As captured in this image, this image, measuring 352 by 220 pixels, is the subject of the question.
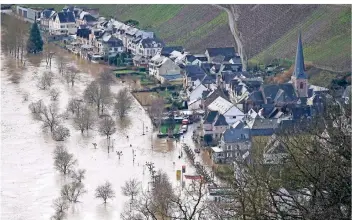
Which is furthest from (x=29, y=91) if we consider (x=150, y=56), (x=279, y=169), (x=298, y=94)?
(x=279, y=169)

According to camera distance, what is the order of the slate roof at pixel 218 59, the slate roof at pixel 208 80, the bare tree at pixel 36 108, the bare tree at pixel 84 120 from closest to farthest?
1. the bare tree at pixel 84 120
2. the bare tree at pixel 36 108
3. the slate roof at pixel 208 80
4. the slate roof at pixel 218 59

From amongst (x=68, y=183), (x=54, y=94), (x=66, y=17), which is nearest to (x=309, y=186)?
(x=68, y=183)

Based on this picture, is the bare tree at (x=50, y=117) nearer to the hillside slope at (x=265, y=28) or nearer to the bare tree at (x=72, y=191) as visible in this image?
the bare tree at (x=72, y=191)

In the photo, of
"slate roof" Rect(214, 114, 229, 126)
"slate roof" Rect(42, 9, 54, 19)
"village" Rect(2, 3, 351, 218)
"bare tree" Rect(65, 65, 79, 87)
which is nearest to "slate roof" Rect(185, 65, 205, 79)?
"village" Rect(2, 3, 351, 218)

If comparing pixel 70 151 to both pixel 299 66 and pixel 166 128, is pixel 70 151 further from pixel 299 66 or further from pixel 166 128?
pixel 299 66

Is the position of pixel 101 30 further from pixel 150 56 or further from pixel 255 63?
pixel 255 63

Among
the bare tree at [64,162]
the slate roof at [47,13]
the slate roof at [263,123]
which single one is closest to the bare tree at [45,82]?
the bare tree at [64,162]
